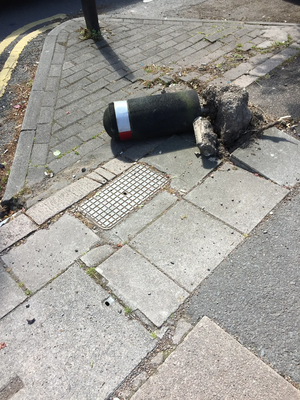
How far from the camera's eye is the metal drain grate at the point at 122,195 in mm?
3346

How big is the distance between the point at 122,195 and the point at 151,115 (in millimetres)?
1143

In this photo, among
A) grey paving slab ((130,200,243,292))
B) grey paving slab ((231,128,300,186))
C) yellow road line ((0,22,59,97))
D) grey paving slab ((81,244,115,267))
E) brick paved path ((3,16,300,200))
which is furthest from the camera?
yellow road line ((0,22,59,97))

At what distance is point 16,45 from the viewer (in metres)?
7.15

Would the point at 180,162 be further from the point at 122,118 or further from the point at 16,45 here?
the point at 16,45

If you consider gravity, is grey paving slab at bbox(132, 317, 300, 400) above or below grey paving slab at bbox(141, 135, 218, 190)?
below

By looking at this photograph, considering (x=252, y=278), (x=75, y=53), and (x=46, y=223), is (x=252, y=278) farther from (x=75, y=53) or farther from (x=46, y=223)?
(x=75, y=53)

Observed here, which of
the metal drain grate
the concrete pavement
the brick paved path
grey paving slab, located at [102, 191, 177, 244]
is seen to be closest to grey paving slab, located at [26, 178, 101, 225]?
the concrete pavement

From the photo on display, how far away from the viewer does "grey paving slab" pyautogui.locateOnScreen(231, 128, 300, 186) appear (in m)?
3.57

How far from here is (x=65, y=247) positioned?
306 centimetres

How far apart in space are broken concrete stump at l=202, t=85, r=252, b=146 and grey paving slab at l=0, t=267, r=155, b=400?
245 cm

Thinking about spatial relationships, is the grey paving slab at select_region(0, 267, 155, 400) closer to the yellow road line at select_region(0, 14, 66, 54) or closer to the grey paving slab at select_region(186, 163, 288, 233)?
the grey paving slab at select_region(186, 163, 288, 233)

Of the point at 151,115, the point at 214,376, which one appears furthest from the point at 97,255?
the point at 151,115

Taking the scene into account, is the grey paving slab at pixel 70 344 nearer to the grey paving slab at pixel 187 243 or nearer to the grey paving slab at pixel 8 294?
the grey paving slab at pixel 8 294

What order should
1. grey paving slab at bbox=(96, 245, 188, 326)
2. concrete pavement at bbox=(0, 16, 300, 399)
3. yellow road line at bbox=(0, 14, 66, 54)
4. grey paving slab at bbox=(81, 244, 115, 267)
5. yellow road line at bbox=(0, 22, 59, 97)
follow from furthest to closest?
1. yellow road line at bbox=(0, 14, 66, 54)
2. yellow road line at bbox=(0, 22, 59, 97)
3. grey paving slab at bbox=(81, 244, 115, 267)
4. grey paving slab at bbox=(96, 245, 188, 326)
5. concrete pavement at bbox=(0, 16, 300, 399)
